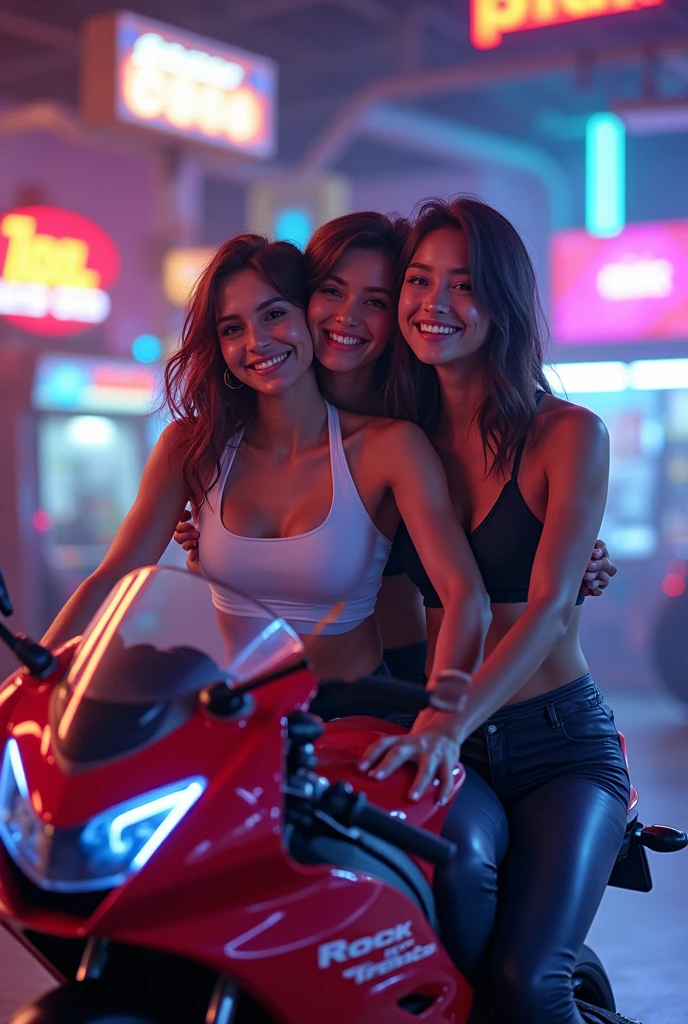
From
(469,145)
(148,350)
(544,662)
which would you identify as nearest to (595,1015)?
(544,662)

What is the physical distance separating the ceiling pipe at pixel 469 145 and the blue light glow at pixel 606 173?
0.35 meters

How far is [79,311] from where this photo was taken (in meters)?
8.55

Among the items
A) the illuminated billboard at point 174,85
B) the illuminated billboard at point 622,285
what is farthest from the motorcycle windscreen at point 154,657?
the illuminated billboard at point 622,285

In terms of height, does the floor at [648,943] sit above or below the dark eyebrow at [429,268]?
below

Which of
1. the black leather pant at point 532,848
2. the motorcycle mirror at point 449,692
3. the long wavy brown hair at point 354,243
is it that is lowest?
the black leather pant at point 532,848

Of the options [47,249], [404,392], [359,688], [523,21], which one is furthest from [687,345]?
[359,688]

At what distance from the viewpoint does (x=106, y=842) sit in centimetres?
119

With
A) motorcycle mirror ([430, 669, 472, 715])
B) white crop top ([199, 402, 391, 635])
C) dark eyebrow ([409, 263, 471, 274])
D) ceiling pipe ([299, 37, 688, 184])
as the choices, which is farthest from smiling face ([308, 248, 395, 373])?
ceiling pipe ([299, 37, 688, 184])

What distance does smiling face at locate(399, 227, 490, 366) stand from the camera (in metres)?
2.01

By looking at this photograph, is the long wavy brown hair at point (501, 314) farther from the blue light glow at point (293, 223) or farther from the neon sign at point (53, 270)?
the neon sign at point (53, 270)

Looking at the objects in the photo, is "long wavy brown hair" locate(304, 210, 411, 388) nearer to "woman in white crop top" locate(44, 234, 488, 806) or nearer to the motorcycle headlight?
"woman in white crop top" locate(44, 234, 488, 806)

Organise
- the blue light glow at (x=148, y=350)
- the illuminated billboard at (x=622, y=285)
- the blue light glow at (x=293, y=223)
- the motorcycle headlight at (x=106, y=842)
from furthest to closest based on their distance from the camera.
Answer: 1. the illuminated billboard at (x=622, y=285)
2. the blue light glow at (x=148, y=350)
3. the blue light glow at (x=293, y=223)
4. the motorcycle headlight at (x=106, y=842)

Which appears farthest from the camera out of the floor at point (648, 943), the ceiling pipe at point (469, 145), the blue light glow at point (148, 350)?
the ceiling pipe at point (469, 145)

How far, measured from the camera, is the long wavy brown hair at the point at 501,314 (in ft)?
6.54
